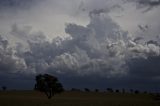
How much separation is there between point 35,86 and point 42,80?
4174mm

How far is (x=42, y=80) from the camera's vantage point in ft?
382

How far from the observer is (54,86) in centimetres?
11662

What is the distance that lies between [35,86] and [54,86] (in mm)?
7506

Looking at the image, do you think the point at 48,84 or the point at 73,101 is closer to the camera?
the point at 73,101

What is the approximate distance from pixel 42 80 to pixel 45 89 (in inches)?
143

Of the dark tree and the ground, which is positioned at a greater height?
the dark tree

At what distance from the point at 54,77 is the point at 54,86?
12.4 ft

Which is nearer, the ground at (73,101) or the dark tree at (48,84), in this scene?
the ground at (73,101)

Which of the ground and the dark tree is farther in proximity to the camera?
the dark tree

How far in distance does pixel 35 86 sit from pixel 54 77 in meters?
7.93

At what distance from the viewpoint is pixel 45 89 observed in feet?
384

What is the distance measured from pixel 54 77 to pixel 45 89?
18.6 ft

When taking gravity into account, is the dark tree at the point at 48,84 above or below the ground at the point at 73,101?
above
